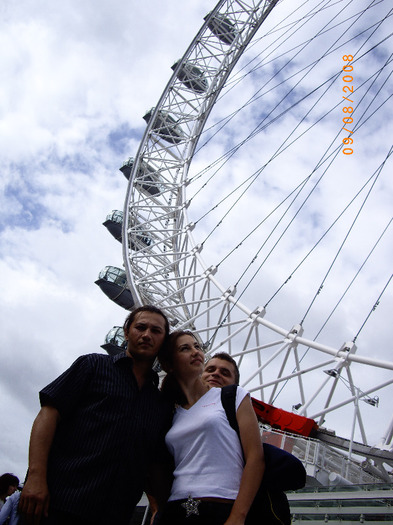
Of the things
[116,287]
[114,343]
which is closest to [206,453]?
[114,343]

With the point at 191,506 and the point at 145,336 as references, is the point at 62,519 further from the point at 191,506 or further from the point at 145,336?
the point at 145,336

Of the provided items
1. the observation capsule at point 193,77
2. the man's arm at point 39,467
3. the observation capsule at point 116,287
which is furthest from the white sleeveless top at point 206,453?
the observation capsule at point 193,77

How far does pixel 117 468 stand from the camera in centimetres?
202

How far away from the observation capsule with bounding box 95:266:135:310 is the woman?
20.2m

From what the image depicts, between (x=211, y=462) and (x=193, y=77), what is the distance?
22589 mm

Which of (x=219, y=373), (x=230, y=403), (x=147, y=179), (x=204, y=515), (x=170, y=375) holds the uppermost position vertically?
(x=147, y=179)

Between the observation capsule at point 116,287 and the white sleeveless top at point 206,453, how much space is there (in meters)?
20.3

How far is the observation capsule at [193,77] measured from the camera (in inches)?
887

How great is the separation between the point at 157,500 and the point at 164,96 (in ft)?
72.6

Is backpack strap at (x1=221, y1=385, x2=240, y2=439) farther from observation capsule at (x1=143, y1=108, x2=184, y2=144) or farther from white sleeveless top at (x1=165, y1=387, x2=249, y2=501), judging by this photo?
observation capsule at (x1=143, y1=108, x2=184, y2=144)

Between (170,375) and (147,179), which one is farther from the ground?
(147,179)

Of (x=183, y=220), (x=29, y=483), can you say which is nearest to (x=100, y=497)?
(x=29, y=483)

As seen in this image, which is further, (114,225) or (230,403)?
(114,225)

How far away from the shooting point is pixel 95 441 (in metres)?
2.04
